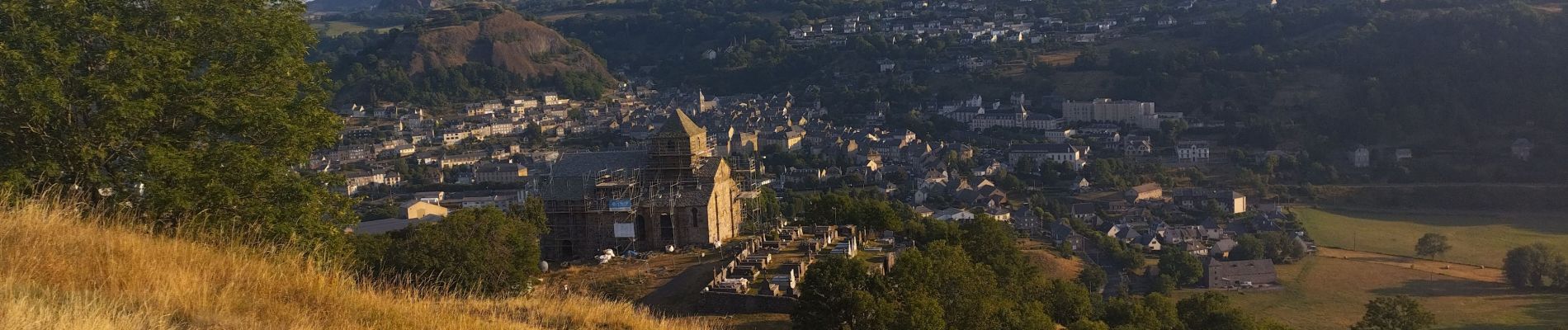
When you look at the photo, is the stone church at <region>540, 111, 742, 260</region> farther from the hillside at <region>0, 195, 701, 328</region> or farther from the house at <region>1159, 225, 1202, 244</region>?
the house at <region>1159, 225, 1202, 244</region>

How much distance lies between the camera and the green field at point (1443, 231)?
37656 mm

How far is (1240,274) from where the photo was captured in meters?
33.2

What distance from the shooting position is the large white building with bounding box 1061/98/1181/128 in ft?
204

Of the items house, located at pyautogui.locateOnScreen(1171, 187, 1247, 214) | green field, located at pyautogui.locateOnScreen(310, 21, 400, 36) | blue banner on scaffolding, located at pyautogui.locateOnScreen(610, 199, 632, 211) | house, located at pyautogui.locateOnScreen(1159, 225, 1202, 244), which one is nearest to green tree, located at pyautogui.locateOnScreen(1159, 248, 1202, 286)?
house, located at pyautogui.locateOnScreen(1159, 225, 1202, 244)

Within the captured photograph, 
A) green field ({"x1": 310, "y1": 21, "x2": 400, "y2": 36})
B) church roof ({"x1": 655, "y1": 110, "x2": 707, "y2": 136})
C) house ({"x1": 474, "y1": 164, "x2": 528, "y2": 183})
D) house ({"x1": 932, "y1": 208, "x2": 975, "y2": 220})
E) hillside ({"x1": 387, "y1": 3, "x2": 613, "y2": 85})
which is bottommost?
house ({"x1": 932, "y1": 208, "x2": 975, "y2": 220})

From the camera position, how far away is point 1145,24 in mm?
87500

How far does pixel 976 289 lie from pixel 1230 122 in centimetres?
4621

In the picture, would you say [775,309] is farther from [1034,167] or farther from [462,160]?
[462,160]

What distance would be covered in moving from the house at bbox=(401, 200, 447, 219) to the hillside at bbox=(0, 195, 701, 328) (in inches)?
1066

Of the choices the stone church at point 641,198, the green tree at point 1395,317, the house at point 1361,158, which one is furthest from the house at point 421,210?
the house at point 1361,158

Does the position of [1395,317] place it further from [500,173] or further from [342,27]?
[342,27]

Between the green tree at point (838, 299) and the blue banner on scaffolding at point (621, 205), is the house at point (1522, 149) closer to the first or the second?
the blue banner on scaffolding at point (621, 205)

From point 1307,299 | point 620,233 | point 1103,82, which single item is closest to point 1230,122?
point 1103,82

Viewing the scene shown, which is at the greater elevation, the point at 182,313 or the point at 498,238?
the point at 182,313
